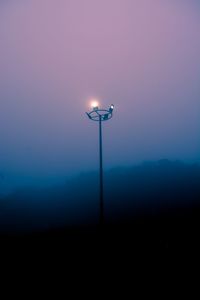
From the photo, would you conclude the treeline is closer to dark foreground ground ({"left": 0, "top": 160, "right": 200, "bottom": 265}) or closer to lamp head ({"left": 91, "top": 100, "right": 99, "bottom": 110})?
dark foreground ground ({"left": 0, "top": 160, "right": 200, "bottom": 265})

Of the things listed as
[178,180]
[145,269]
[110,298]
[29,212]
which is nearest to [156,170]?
[178,180]

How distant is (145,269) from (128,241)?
2.83 m

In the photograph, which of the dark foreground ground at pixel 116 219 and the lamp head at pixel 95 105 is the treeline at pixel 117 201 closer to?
the dark foreground ground at pixel 116 219

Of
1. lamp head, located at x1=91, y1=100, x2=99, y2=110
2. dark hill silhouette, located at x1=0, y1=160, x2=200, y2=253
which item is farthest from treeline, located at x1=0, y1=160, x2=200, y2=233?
lamp head, located at x1=91, y1=100, x2=99, y2=110

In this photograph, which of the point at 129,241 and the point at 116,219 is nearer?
the point at 129,241

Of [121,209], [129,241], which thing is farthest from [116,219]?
[129,241]

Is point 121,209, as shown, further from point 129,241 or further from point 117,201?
point 129,241

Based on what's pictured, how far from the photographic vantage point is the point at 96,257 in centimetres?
810

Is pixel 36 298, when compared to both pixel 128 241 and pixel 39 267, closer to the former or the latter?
pixel 39 267

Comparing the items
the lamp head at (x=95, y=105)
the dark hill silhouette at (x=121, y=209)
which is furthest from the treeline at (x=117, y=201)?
the lamp head at (x=95, y=105)

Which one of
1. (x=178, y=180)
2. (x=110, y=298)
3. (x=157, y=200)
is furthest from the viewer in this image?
(x=178, y=180)

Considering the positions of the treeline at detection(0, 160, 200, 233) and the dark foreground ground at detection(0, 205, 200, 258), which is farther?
the treeline at detection(0, 160, 200, 233)

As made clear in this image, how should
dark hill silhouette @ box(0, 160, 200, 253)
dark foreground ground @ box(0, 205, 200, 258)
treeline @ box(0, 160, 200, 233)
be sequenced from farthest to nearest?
treeline @ box(0, 160, 200, 233) → dark hill silhouette @ box(0, 160, 200, 253) → dark foreground ground @ box(0, 205, 200, 258)

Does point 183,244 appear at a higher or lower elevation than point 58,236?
higher
